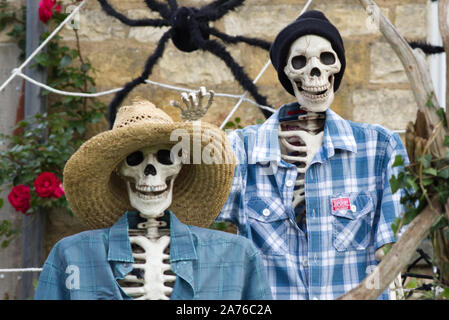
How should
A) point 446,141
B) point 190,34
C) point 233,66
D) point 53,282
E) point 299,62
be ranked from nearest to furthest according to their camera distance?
point 446,141 < point 53,282 < point 299,62 < point 190,34 < point 233,66

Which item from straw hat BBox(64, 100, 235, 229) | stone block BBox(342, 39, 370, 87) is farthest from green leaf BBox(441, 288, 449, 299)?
stone block BBox(342, 39, 370, 87)

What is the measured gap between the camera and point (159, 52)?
4.55 m

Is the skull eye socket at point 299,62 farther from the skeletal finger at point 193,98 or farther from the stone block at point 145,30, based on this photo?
the stone block at point 145,30

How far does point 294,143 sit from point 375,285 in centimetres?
137

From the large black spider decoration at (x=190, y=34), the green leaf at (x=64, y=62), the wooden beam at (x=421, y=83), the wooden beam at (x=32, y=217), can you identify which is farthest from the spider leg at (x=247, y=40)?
the wooden beam at (x=421, y=83)

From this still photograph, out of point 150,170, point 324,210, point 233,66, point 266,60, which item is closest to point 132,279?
point 150,170

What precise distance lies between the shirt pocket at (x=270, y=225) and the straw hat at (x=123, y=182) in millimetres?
320

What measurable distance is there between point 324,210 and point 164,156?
752 millimetres

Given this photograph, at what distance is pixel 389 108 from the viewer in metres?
4.69

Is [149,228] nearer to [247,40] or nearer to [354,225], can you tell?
[354,225]

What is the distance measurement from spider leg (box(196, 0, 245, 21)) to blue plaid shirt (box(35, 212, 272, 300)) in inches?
71.6

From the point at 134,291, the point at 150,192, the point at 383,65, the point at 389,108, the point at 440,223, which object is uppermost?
the point at 383,65

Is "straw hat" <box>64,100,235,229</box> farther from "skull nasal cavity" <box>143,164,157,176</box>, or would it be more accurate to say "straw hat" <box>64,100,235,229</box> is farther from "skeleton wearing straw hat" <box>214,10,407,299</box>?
"skeleton wearing straw hat" <box>214,10,407,299</box>
